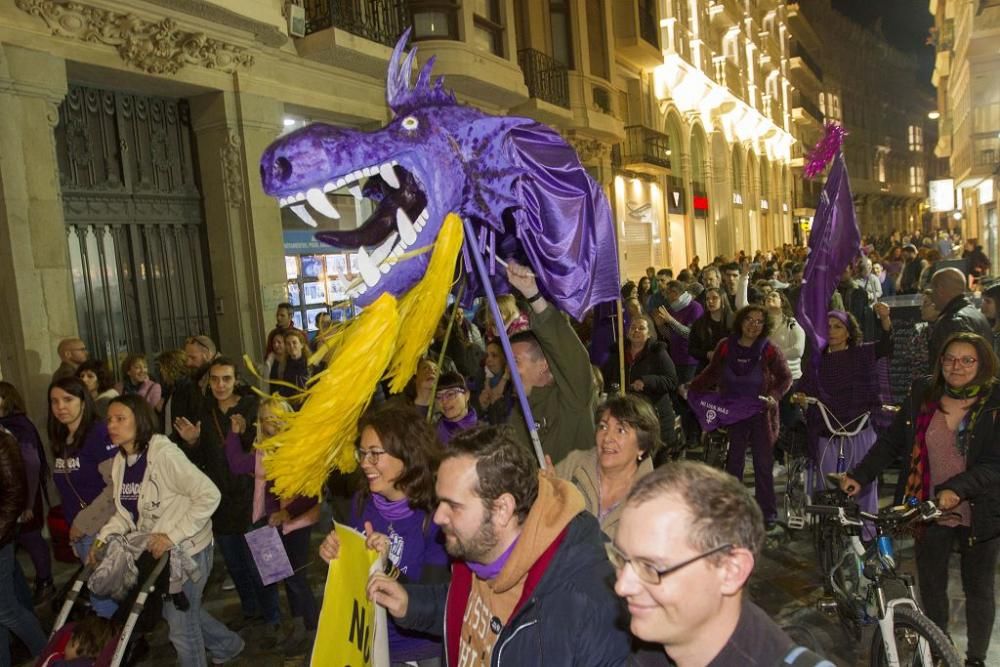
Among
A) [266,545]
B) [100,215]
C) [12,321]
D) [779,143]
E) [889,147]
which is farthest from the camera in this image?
[889,147]

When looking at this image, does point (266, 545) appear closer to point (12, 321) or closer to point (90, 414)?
point (90, 414)

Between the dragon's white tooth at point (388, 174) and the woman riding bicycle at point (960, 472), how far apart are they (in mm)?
2746

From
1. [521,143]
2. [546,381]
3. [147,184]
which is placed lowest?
[546,381]

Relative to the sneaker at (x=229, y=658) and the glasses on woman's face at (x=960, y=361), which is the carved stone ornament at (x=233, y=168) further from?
the glasses on woman's face at (x=960, y=361)

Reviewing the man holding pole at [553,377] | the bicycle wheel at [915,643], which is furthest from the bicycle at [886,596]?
the man holding pole at [553,377]

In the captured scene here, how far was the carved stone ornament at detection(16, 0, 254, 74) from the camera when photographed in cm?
769

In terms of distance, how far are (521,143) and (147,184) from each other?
800 centimetres

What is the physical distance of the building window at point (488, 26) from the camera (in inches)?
525

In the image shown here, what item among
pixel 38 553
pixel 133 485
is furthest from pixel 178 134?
pixel 133 485

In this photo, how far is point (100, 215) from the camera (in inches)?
350

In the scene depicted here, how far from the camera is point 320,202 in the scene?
100 inches

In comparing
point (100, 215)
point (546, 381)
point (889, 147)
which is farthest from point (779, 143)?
point (546, 381)

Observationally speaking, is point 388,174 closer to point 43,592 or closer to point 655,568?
point 655,568

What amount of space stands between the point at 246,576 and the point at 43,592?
6.11 feet
